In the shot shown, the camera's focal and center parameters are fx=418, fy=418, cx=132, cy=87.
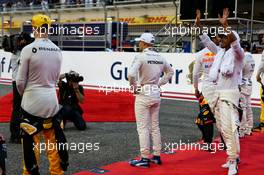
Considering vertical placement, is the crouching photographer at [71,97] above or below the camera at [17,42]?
below

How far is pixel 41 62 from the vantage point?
4.18m

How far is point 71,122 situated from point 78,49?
829 cm

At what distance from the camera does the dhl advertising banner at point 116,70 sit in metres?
13.5

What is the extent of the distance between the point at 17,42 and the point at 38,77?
222cm

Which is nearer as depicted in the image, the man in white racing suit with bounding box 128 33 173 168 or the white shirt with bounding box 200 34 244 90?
the white shirt with bounding box 200 34 244 90

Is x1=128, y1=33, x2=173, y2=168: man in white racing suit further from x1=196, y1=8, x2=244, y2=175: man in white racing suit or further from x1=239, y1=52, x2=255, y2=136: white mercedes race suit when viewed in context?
x1=239, y1=52, x2=255, y2=136: white mercedes race suit

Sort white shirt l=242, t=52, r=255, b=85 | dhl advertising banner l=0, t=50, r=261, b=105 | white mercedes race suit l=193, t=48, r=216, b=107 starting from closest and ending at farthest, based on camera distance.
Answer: white mercedes race suit l=193, t=48, r=216, b=107 → white shirt l=242, t=52, r=255, b=85 → dhl advertising banner l=0, t=50, r=261, b=105

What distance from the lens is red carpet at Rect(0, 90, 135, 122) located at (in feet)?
30.5

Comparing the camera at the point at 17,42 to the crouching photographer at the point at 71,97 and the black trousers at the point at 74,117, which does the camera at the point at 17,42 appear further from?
the black trousers at the point at 74,117

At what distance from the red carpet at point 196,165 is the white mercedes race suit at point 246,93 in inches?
36.9

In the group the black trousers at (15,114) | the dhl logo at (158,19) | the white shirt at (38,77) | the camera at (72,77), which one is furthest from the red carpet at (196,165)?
the dhl logo at (158,19)

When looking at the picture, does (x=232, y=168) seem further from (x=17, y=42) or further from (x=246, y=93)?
(x=17, y=42)

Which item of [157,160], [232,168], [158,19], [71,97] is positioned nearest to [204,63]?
[157,160]

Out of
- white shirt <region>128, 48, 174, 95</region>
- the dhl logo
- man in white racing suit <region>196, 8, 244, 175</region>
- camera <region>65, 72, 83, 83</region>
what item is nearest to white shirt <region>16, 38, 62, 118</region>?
white shirt <region>128, 48, 174, 95</region>
